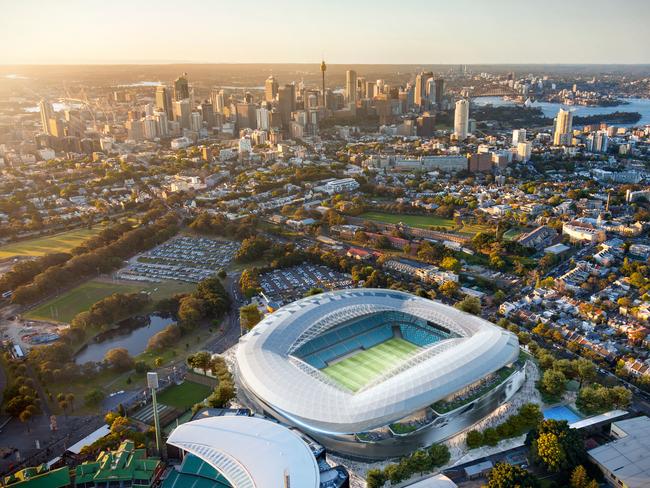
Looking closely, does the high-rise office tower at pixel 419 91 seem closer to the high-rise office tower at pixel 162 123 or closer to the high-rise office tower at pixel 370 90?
the high-rise office tower at pixel 370 90

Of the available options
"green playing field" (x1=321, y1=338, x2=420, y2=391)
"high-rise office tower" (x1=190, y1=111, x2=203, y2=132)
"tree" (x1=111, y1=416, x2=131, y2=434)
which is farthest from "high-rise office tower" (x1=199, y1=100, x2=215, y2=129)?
"tree" (x1=111, y1=416, x2=131, y2=434)

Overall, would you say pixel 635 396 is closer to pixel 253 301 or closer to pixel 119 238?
pixel 253 301

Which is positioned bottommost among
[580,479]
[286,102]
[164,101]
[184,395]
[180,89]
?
[184,395]

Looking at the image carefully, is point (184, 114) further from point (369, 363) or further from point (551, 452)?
point (551, 452)

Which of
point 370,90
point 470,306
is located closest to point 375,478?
point 470,306

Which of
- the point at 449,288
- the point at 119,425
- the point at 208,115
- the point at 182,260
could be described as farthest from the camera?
the point at 208,115

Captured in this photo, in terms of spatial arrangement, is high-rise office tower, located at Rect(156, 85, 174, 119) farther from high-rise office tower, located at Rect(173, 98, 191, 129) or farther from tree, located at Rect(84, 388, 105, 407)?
tree, located at Rect(84, 388, 105, 407)
